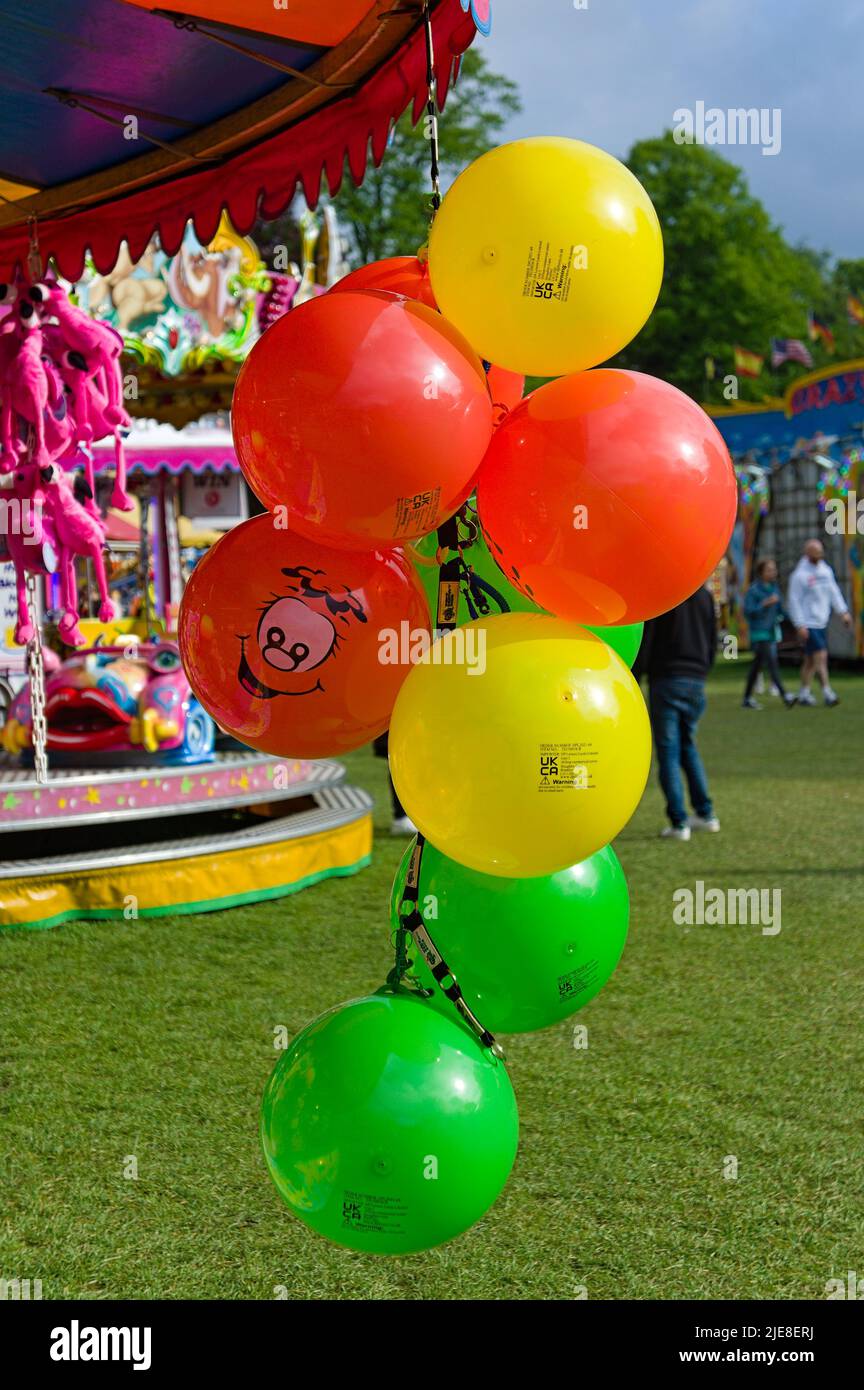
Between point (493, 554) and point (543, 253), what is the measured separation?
0.48 metres

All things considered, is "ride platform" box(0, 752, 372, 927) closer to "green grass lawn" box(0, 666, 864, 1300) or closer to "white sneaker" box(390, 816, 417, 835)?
"green grass lawn" box(0, 666, 864, 1300)

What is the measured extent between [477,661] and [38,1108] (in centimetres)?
288

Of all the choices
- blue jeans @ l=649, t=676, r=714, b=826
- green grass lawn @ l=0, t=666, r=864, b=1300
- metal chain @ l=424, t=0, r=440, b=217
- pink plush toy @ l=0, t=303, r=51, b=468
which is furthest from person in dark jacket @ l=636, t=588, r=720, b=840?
metal chain @ l=424, t=0, r=440, b=217

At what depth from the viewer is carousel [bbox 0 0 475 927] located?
3.08 m

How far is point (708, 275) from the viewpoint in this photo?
132 feet

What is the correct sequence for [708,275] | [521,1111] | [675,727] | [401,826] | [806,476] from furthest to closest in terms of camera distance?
[708,275], [806,476], [401,826], [675,727], [521,1111]

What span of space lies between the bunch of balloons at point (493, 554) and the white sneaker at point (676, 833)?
6.17 meters

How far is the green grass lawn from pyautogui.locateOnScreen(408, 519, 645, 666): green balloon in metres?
1.60

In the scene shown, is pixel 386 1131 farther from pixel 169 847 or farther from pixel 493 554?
pixel 169 847

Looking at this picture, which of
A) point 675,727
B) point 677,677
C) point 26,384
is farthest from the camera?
point 675,727

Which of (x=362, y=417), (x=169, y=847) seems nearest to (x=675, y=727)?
(x=169, y=847)

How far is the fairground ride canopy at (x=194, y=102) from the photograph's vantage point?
2811 mm

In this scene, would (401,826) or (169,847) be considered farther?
(401,826)

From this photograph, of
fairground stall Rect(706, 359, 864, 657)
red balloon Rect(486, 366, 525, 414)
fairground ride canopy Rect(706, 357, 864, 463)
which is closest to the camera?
red balloon Rect(486, 366, 525, 414)
